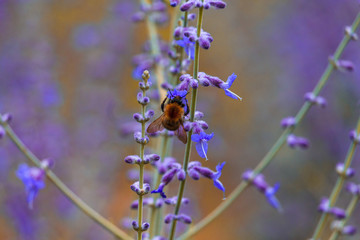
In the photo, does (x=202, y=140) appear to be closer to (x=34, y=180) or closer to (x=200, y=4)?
(x=200, y=4)

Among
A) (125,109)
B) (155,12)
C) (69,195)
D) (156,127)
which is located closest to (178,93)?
(156,127)

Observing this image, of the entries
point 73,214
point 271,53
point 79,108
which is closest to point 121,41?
point 79,108

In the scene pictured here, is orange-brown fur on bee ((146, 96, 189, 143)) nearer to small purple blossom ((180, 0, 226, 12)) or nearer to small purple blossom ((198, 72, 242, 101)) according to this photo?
small purple blossom ((198, 72, 242, 101))

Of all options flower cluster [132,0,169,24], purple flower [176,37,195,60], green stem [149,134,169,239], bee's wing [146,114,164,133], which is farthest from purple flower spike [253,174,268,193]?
flower cluster [132,0,169,24]

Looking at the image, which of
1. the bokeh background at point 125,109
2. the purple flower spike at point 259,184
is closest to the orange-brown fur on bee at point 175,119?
the purple flower spike at point 259,184

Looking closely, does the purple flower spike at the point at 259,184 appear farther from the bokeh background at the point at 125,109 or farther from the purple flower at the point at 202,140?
the bokeh background at the point at 125,109

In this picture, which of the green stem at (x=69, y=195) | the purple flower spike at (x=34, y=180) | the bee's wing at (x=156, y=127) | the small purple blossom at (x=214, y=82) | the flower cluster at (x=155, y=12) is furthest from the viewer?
the flower cluster at (x=155, y=12)

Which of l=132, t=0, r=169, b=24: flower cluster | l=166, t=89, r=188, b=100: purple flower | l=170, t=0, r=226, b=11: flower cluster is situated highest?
l=170, t=0, r=226, b=11: flower cluster

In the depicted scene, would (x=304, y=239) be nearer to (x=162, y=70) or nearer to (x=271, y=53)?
(x=271, y=53)
